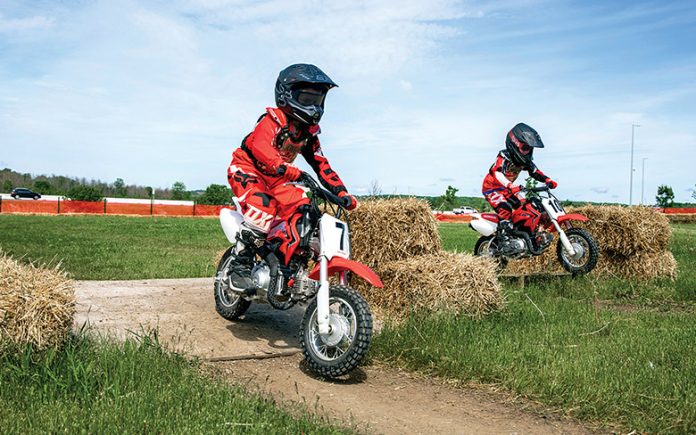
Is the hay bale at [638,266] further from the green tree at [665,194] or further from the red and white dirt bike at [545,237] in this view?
the green tree at [665,194]

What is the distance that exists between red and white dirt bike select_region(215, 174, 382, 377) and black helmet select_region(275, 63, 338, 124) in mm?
804

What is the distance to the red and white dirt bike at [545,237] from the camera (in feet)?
34.1

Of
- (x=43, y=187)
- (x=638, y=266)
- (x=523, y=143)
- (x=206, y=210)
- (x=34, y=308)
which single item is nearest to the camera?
(x=34, y=308)

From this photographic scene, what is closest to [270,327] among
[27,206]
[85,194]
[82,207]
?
[27,206]

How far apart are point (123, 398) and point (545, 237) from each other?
316 inches

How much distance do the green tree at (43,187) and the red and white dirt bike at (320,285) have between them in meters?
84.8

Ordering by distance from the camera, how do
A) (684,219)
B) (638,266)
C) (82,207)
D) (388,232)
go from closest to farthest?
(388,232) < (638,266) < (684,219) < (82,207)

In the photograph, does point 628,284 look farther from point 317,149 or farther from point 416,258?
point 317,149

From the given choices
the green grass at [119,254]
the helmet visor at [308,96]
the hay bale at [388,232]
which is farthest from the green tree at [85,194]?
the helmet visor at [308,96]

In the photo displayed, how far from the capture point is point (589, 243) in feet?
34.0

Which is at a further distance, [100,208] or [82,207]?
[100,208]

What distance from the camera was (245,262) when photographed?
623cm

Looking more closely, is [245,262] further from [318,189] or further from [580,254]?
[580,254]

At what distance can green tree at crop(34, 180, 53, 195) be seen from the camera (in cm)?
8238
